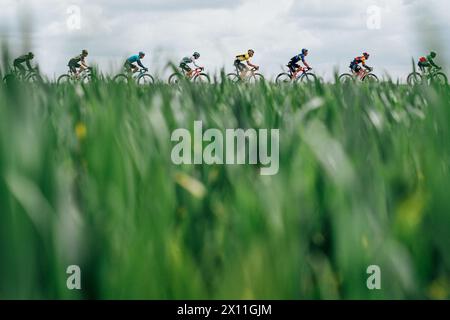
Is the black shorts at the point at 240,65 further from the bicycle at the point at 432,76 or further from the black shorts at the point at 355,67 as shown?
the bicycle at the point at 432,76

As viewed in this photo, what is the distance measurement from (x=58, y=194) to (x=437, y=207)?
47 cm

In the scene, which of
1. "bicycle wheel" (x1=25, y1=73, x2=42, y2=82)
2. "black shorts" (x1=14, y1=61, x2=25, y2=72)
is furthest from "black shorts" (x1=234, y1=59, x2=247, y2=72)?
"black shorts" (x1=14, y1=61, x2=25, y2=72)

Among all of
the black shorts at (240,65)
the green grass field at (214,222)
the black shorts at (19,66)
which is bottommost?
the green grass field at (214,222)

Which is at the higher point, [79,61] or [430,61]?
[79,61]

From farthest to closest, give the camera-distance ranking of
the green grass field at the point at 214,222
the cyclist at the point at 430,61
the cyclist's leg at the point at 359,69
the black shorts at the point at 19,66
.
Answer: the cyclist's leg at the point at 359,69 < the black shorts at the point at 19,66 < the cyclist at the point at 430,61 < the green grass field at the point at 214,222

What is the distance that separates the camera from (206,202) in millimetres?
951

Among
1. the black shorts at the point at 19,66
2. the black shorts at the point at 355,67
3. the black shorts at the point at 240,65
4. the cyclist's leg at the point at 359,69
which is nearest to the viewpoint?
the black shorts at the point at 19,66

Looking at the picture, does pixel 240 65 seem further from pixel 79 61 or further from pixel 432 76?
pixel 432 76

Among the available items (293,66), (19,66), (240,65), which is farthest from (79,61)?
(293,66)

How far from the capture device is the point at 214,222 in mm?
914

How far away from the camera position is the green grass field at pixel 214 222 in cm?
71

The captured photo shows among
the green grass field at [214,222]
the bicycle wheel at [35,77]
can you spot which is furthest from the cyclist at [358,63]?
the green grass field at [214,222]

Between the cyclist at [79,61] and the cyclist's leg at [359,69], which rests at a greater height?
the cyclist's leg at [359,69]

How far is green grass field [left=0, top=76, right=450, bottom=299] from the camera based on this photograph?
0.71 metres
